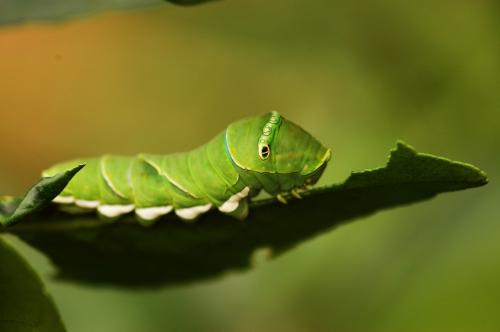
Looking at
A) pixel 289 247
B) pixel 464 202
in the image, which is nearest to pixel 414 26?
pixel 464 202

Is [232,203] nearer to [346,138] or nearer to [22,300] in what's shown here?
[22,300]

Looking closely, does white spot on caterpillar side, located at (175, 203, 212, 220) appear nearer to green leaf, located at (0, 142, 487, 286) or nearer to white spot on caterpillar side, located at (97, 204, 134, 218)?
green leaf, located at (0, 142, 487, 286)

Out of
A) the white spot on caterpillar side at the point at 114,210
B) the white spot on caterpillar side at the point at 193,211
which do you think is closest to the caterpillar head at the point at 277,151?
the white spot on caterpillar side at the point at 193,211

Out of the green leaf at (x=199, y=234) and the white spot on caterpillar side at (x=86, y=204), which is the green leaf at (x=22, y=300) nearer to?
the green leaf at (x=199, y=234)

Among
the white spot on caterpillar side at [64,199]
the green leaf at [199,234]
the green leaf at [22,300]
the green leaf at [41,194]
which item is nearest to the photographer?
the green leaf at [41,194]

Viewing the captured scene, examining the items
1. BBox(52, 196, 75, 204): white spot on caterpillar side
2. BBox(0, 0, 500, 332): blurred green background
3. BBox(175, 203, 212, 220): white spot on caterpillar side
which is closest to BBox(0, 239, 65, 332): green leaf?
BBox(52, 196, 75, 204): white spot on caterpillar side
